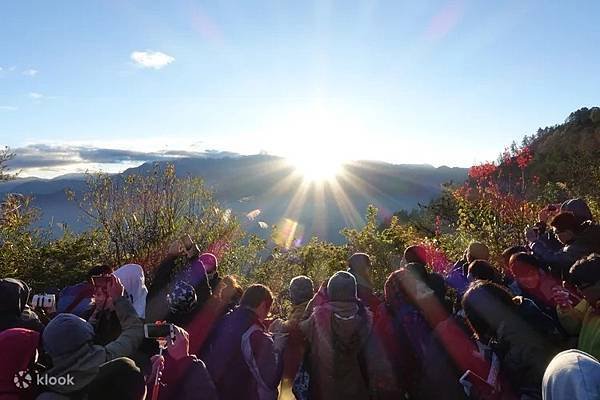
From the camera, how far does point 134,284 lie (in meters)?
4.92

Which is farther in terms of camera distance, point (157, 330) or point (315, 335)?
point (315, 335)

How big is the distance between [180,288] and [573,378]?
3385mm

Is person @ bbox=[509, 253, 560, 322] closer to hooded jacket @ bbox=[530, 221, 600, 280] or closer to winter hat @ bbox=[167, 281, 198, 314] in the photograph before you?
hooded jacket @ bbox=[530, 221, 600, 280]

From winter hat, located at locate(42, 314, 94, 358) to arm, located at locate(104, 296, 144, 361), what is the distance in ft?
1.27

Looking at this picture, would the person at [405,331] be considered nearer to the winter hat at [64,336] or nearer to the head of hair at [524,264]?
the head of hair at [524,264]

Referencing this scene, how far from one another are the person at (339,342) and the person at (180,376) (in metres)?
1.03

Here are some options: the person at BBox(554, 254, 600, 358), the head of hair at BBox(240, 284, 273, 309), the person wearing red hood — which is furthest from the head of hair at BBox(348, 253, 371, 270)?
the person wearing red hood

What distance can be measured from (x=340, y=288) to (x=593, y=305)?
67.1 inches

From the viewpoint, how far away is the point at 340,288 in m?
3.73

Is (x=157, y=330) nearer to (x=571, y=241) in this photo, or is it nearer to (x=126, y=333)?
(x=126, y=333)

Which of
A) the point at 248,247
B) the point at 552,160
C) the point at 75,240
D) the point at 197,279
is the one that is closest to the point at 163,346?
the point at 197,279

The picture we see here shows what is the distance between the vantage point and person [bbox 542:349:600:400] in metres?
1.64

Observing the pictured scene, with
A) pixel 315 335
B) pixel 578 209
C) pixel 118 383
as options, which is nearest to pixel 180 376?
pixel 118 383

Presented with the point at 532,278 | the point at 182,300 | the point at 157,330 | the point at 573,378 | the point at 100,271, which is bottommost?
the point at 182,300
